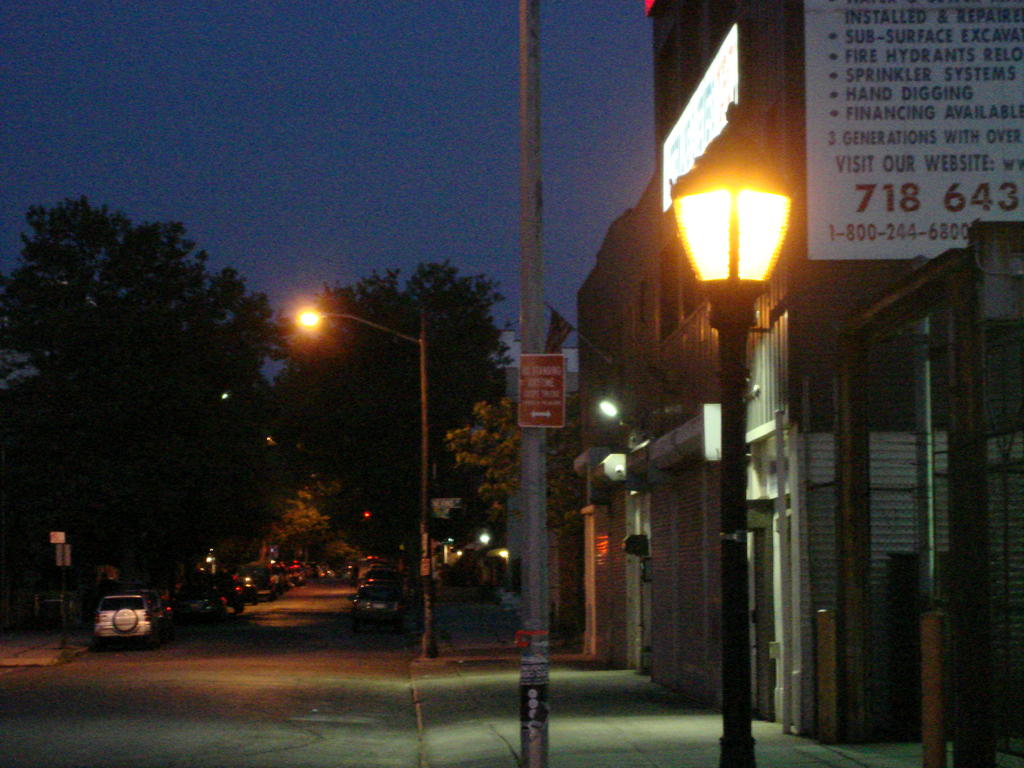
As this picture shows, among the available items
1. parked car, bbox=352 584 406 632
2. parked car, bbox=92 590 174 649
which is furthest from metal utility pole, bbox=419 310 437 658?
parked car, bbox=352 584 406 632

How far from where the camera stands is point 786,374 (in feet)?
47.8

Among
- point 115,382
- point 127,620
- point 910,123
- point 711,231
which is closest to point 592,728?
point 910,123

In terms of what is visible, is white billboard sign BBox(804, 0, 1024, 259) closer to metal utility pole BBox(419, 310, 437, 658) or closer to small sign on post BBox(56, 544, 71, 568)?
metal utility pole BBox(419, 310, 437, 658)

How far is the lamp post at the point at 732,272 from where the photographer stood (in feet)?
24.7

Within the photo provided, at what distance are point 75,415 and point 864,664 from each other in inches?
1438

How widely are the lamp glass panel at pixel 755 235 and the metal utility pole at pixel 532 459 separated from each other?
8.91ft

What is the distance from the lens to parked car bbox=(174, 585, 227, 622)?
163 feet

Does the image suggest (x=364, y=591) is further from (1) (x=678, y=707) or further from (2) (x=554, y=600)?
(1) (x=678, y=707)

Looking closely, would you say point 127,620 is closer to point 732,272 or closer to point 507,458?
point 507,458

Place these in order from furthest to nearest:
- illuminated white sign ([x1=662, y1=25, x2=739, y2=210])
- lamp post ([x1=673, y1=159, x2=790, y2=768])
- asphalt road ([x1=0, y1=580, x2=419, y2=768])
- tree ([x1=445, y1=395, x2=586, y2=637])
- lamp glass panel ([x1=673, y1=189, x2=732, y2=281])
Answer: tree ([x1=445, y1=395, x2=586, y2=637])
illuminated white sign ([x1=662, y1=25, x2=739, y2=210])
asphalt road ([x1=0, y1=580, x2=419, y2=768])
lamp glass panel ([x1=673, y1=189, x2=732, y2=281])
lamp post ([x1=673, y1=159, x2=790, y2=768])

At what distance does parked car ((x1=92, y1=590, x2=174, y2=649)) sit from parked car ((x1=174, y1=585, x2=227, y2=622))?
14349mm

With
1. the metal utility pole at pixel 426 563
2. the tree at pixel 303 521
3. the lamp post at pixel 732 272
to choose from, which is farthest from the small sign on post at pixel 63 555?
the tree at pixel 303 521

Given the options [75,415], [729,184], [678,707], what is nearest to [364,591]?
[75,415]

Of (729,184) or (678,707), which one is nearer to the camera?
(729,184)
